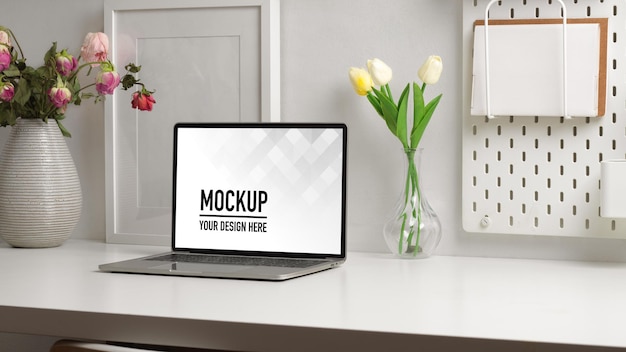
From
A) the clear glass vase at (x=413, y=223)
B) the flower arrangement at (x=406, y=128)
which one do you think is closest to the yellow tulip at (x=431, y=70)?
the flower arrangement at (x=406, y=128)

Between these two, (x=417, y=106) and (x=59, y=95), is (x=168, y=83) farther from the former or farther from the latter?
(x=417, y=106)

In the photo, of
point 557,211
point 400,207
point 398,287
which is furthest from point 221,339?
point 557,211

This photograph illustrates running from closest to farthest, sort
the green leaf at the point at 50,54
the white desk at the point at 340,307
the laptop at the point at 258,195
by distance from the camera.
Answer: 1. the white desk at the point at 340,307
2. the laptop at the point at 258,195
3. the green leaf at the point at 50,54

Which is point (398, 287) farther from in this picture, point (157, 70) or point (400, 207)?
point (157, 70)

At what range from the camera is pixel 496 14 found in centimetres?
152

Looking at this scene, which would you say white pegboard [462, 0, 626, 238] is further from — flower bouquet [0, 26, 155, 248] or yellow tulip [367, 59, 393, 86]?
flower bouquet [0, 26, 155, 248]

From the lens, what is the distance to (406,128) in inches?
59.9

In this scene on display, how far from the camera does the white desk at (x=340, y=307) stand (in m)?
0.98

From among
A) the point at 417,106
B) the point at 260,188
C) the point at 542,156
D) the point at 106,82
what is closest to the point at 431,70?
the point at 417,106

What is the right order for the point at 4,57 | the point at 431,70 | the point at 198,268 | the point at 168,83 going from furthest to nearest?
the point at 168,83 → the point at 4,57 → the point at 431,70 → the point at 198,268

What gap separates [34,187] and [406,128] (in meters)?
0.70

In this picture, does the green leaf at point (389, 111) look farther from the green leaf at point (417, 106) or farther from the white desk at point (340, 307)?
the white desk at point (340, 307)

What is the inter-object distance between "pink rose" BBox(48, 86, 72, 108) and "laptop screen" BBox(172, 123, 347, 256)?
0.71 feet

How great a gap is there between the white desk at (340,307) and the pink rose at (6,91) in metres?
0.33
